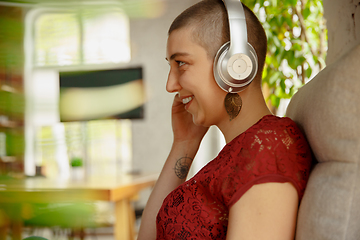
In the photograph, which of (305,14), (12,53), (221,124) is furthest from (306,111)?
(305,14)

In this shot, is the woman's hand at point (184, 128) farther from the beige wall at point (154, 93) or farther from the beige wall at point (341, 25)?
the beige wall at point (154, 93)

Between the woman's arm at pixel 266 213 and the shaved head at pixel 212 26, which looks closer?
the woman's arm at pixel 266 213

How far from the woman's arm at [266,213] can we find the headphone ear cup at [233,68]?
0.79 feet

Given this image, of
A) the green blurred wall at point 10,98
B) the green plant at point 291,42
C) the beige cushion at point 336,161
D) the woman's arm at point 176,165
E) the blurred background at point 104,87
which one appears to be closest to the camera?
the green blurred wall at point 10,98

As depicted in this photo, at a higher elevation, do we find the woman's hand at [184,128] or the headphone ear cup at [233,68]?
the headphone ear cup at [233,68]

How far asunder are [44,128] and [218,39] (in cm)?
506

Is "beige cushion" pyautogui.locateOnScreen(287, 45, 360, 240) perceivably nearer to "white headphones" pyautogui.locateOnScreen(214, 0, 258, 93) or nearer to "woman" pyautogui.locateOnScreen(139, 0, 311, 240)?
"woman" pyautogui.locateOnScreen(139, 0, 311, 240)

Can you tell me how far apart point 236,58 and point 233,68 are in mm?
21

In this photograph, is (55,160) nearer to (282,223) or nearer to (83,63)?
(83,63)

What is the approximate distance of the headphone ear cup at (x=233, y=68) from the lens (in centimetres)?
67

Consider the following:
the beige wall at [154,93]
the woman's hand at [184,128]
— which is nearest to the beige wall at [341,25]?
Result: the woman's hand at [184,128]

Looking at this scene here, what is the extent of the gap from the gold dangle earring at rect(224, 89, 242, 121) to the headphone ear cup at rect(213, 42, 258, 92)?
0.04 meters

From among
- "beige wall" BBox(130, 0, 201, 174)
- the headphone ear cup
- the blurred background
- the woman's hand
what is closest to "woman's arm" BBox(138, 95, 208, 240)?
the woman's hand

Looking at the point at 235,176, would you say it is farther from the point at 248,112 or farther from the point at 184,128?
the point at 184,128
